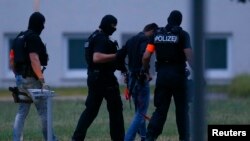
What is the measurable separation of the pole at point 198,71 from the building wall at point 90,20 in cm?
2449

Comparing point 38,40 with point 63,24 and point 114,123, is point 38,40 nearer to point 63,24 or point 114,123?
point 114,123

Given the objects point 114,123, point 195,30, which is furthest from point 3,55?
point 195,30

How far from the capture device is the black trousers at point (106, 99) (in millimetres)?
9961

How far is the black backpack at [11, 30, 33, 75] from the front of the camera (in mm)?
9906

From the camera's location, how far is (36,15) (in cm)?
987

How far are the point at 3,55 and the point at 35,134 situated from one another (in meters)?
16.5

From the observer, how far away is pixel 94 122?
14.4m

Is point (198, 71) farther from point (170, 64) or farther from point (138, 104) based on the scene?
point (138, 104)

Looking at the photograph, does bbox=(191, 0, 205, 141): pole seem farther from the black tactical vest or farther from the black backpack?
the black backpack

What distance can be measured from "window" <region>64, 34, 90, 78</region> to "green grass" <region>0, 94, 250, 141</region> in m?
8.30

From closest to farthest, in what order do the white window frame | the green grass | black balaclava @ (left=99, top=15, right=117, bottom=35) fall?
black balaclava @ (left=99, top=15, right=117, bottom=35), the green grass, the white window frame

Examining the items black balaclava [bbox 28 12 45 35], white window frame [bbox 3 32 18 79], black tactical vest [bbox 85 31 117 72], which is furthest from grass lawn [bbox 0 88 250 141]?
white window frame [bbox 3 32 18 79]

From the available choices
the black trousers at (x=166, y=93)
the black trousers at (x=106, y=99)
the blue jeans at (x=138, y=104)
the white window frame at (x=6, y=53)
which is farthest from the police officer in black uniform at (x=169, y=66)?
the white window frame at (x=6, y=53)

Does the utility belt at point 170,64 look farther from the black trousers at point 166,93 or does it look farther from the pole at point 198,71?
the pole at point 198,71
